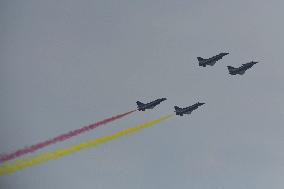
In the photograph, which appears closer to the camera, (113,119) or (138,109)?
(113,119)

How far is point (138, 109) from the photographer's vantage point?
198 metres

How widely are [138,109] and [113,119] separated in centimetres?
2266

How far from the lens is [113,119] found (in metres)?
176
